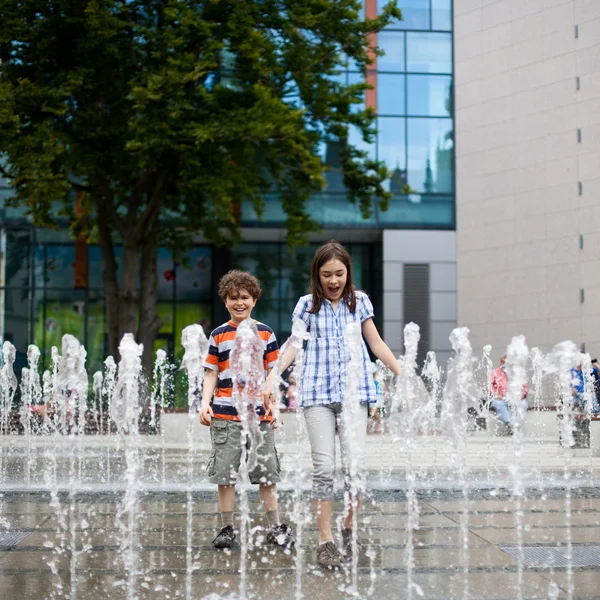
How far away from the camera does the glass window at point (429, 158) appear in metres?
27.5

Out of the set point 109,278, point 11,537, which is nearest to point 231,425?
point 11,537

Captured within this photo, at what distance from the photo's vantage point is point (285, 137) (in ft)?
61.2

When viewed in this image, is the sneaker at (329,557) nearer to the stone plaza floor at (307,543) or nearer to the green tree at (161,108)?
the stone plaza floor at (307,543)

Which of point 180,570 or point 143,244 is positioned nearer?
point 180,570

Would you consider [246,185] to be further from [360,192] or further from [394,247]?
[394,247]

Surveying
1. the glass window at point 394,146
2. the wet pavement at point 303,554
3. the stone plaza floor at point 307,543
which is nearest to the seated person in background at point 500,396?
the stone plaza floor at point 307,543

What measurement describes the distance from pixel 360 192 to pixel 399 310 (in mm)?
6696

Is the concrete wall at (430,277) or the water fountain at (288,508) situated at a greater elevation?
the concrete wall at (430,277)

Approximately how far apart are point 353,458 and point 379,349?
609mm

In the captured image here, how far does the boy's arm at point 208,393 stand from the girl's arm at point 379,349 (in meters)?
0.90

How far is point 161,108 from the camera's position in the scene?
1789cm

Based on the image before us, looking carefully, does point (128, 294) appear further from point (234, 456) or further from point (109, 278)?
point (234, 456)

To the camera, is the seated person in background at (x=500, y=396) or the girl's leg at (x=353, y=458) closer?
the girl's leg at (x=353, y=458)

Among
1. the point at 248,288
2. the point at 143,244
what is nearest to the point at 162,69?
the point at 143,244
